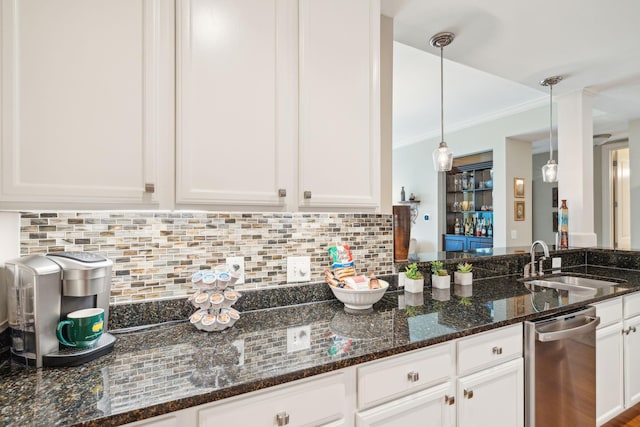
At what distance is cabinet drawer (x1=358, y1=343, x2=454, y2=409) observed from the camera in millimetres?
1105

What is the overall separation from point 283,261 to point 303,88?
2.62ft

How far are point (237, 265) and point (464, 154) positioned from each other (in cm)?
452

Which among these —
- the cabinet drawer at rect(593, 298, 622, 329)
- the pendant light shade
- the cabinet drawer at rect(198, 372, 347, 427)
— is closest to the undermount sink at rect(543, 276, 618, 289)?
the cabinet drawer at rect(593, 298, 622, 329)

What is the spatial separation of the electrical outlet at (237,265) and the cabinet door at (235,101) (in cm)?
36

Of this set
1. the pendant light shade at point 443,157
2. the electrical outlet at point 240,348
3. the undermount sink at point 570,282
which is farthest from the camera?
the pendant light shade at point 443,157

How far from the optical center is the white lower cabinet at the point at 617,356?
1904 millimetres

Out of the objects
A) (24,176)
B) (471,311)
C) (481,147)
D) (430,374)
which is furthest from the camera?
(481,147)

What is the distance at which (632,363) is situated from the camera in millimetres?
2102

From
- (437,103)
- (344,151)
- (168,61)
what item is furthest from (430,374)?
(437,103)

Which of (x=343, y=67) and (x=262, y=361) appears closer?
(x=262, y=361)

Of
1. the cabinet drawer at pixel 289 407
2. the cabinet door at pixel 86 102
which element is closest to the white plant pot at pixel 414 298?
the cabinet drawer at pixel 289 407

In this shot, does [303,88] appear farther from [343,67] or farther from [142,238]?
[142,238]

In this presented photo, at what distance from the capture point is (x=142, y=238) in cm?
132

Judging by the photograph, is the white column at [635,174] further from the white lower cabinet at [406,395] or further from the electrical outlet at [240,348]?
the electrical outlet at [240,348]
